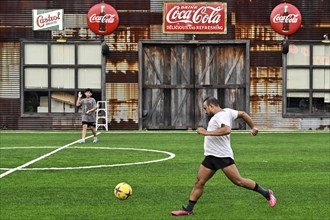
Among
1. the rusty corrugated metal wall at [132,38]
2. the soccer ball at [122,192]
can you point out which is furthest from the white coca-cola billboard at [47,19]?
the soccer ball at [122,192]

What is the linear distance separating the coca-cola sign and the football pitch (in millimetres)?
9681

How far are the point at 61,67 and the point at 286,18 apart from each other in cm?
1050

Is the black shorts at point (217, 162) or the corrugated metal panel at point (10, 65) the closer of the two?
the black shorts at point (217, 162)

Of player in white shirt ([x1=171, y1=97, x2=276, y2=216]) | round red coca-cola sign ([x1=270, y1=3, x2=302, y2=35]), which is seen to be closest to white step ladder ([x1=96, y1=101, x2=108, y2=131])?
round red coca-cola sign ([x1=270, y1=3, x2=302, y2=35])

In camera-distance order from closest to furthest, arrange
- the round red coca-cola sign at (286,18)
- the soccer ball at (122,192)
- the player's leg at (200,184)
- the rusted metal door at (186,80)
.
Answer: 1. the player's leg at (200,184)
2. the soccer ball at (122,192)
3. the round red coca-cola sign at (286,18)
4. the rusted metal door at (186,80)

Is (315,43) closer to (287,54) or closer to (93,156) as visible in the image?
(287,54)

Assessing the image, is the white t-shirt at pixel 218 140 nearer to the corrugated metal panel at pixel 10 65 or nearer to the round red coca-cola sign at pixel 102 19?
the round red coca-cola sign at pixel 102 19

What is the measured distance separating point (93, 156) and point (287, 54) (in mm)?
16481

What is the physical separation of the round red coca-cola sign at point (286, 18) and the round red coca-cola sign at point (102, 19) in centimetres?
717

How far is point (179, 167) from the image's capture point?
16578 millimetres

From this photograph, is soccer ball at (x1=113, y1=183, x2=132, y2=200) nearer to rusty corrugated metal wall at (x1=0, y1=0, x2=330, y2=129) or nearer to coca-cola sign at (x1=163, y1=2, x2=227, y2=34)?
rusty corrugated metal wall at (x1=0, y1=0, x2=330, y2=129)

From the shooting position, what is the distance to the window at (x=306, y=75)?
33.4 m

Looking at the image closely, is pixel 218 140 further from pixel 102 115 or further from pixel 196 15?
pixel 102 115

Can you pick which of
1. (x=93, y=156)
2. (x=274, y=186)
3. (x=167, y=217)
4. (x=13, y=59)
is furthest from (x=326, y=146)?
(x=13, y=59)
